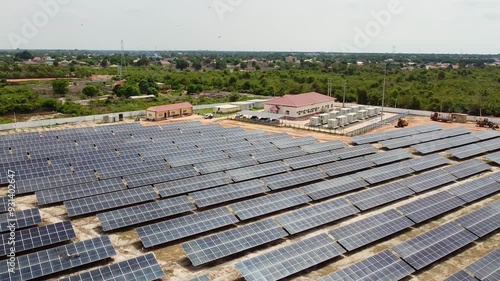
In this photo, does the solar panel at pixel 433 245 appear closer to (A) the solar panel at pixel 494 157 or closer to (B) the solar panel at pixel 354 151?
(B) the solar panel at pixel 354 151

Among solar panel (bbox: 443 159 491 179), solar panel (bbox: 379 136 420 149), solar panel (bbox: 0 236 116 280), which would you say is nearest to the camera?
solar panel (bbox: 0 236 116 280)

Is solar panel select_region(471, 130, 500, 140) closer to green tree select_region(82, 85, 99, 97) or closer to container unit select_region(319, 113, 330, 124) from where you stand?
container unit select_region(319, 113, 330, 124)

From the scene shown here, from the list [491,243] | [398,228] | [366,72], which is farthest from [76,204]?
[366,72]

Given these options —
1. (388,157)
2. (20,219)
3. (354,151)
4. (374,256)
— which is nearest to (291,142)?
(354,151)

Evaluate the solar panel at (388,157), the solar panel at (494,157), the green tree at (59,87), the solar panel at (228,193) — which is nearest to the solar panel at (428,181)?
the solar panel at (388,157)

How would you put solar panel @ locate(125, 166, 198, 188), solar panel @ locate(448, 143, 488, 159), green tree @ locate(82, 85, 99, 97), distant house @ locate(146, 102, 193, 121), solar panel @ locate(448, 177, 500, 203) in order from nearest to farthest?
1. solar panel @ locate(448, 177, 500, 203)
2. solar panel @ locate(125, 166, 198, 188)
3. solar panel @ locate(448, 143, 488, 159)
4. distant house @ locate(146, 102, 193, 121)
5. green tree @ locate(82, 85, 99, 97)

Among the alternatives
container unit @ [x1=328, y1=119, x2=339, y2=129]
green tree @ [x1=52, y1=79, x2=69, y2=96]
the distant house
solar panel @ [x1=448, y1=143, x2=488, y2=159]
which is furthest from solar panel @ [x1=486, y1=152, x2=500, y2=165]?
green tree @ [x1=52, y1=79, x2=69, y2=96]
